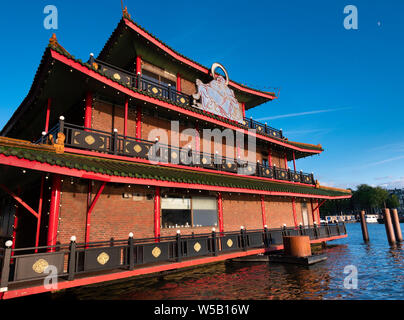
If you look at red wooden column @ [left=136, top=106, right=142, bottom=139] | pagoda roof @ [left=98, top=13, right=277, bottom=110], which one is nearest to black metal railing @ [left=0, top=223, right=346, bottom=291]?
red wooden column @ [left=136, top=106, right=142, bottom=139]

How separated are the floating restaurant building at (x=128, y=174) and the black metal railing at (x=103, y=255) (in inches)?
1.4

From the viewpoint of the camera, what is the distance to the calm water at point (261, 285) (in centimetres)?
869

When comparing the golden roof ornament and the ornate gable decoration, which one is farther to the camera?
the ornate gable decoration

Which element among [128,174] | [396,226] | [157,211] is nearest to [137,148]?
[128,174]

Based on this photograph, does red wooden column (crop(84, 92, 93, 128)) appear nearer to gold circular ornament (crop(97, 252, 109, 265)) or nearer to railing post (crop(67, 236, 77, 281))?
railing post (crop(67, 236, 77, 281))

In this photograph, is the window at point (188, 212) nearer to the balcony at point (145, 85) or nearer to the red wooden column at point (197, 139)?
the red wooden column at point (197, 139)

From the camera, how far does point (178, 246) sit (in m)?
10.0

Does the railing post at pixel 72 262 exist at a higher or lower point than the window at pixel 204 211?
lower

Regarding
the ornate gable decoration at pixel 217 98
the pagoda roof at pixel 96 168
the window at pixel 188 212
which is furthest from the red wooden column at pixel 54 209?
the ornate gable decoration at pixel 217 98

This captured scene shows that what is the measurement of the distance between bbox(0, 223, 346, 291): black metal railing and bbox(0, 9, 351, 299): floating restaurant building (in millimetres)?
35

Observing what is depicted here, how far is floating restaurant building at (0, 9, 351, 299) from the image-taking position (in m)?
8.25

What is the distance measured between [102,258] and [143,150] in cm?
566
